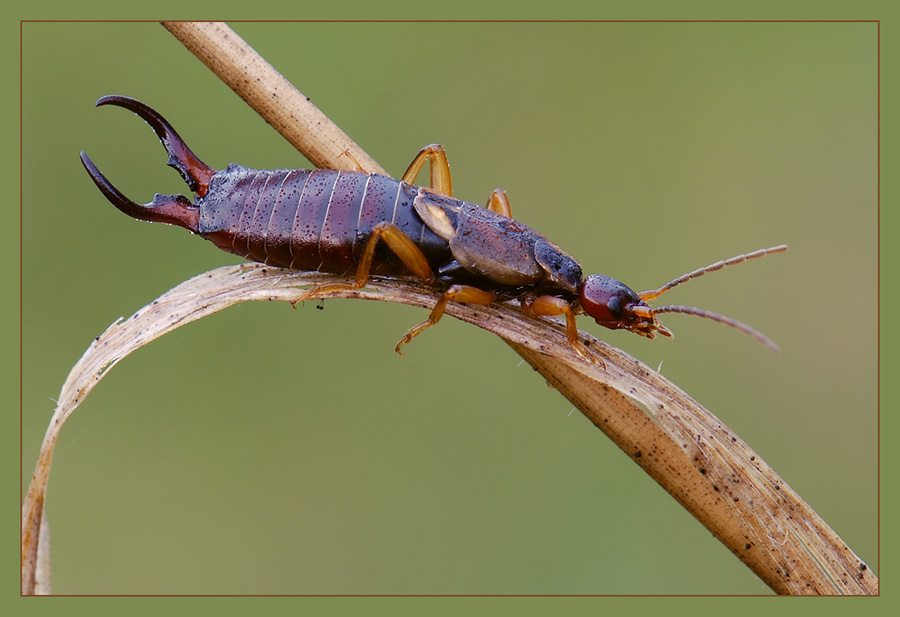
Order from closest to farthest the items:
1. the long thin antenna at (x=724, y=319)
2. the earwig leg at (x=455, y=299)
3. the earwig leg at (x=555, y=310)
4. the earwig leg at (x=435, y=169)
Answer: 1. the long thin antenna at (x=724, y=319)
2. the earwig leg at (x=555, y=310)
3. the earwig leg at (x=455, y=299)
4. the earwig leg at (x=435, y=169)

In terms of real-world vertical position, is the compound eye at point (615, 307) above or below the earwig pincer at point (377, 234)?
below

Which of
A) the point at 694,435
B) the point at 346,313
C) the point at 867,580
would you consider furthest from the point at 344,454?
the point at 867,580

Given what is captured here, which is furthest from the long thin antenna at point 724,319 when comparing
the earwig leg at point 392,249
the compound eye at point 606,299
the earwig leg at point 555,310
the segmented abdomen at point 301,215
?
the segmented abdomen at point 301,215

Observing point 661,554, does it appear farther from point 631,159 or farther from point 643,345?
point 631,159

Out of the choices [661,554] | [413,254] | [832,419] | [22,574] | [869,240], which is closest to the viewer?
[22,574]

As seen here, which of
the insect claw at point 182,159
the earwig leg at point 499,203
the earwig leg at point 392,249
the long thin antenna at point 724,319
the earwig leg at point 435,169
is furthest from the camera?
the earwig leg at point 499,203

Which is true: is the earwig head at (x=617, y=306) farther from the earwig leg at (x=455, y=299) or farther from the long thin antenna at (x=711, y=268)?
the earwig leg at (x=455, y=299)

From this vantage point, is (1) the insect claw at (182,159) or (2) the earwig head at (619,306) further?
(2) the earwig head at (619,306)

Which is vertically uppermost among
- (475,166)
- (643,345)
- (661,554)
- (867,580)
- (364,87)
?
(364,87)

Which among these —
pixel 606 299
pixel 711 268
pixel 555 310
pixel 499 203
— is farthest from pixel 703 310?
pixel 499 203
